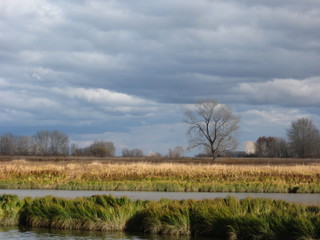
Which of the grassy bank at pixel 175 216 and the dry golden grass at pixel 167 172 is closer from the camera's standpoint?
the grassy bank at pixel 175 216

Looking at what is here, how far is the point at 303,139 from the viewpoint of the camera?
424ft

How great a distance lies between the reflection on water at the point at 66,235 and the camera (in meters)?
17.5

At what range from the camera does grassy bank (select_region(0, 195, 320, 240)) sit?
647 inches

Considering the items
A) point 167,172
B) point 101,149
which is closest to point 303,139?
point 101,149

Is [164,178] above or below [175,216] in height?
above

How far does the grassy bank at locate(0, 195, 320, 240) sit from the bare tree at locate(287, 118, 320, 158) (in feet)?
373

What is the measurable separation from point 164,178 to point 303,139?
316ft

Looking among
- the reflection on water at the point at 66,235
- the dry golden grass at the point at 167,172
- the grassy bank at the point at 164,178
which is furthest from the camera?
the dry golden grass at the point at 167,172

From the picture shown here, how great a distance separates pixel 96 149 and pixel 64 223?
105 m

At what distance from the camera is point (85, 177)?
132 ft

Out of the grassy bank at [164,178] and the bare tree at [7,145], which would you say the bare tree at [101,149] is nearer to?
the bare tree at [7,145]

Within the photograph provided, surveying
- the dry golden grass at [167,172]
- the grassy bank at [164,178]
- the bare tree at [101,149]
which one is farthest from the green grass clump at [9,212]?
the bare tree at [101,149]

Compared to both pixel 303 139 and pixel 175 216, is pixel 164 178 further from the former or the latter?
pixel 303 139

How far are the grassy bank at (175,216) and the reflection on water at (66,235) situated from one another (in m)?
0.55
